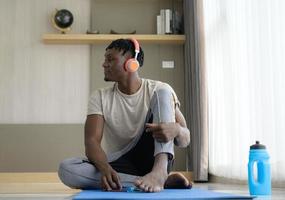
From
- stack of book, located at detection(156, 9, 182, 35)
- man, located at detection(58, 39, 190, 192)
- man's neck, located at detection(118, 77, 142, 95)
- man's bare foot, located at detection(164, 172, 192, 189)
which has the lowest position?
man's bare foot, located at detection(164, 172, 192, 189)

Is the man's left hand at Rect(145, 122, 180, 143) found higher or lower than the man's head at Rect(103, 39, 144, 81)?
lower

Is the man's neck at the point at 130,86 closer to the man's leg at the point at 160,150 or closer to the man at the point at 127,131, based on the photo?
the man at the point at 127,131

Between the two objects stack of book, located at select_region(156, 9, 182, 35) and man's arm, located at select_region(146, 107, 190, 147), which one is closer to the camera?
man's arm, located at select_region(146, 107, 190, 147)

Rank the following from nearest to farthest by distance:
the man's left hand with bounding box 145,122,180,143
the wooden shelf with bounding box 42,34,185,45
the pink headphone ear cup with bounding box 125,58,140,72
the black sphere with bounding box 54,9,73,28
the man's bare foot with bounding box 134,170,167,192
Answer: the man's bare foot with bounding box 134,170,167,192, the man's left hand with bounding box 145,122,180,143, the pink headphone ear cup with bounding box 125,58,140,72, the wooden shelf with bounding box 42,34,185,45, the black sphere with bounding box 54,9,73,28

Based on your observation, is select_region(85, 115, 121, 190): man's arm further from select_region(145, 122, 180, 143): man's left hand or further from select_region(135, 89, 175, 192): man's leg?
select_region(145, 122, 180, 143): man's left hand

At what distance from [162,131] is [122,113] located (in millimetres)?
339

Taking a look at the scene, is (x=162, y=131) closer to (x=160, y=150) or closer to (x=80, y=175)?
(x=160, y=150)

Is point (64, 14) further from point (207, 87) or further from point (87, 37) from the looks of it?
point (207, 87)

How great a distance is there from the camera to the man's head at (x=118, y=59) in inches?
87.7

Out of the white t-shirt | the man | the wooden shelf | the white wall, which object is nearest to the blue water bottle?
the man

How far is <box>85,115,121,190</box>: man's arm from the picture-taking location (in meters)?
1.93

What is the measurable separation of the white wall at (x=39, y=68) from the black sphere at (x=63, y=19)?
157mm

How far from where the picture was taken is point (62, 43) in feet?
17.3

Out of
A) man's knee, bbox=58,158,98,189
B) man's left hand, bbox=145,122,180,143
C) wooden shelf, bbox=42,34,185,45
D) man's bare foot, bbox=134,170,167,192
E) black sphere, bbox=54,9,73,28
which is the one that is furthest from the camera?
black sphere, bbox=54,9,73,28
